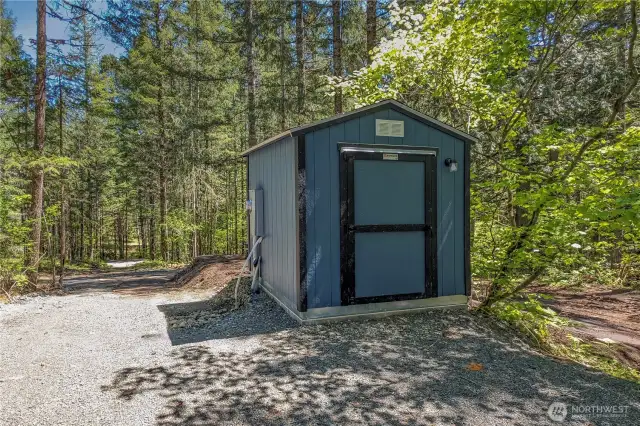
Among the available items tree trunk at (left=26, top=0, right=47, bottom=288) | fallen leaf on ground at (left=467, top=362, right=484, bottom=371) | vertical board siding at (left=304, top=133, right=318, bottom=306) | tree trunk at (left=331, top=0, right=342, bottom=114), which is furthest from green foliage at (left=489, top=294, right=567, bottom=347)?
tree trunk at (left=26, top=0, right=47, bottom=288)

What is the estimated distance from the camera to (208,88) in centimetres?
1526

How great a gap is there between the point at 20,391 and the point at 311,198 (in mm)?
2987

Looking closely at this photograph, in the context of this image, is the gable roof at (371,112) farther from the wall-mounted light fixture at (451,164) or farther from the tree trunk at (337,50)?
the tree trunk at (337,50)

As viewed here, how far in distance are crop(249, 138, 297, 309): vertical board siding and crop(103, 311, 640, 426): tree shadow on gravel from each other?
2.86 feet

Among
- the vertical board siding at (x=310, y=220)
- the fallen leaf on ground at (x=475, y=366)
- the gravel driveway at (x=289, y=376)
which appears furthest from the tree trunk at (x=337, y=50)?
the fallen leaf on ground at (x=475, y=366)

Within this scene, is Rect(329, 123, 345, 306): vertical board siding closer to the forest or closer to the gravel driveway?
the gravel driveway

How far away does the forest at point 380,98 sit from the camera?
4.51 m

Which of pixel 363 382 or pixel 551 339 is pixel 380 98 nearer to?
pixel 551 339

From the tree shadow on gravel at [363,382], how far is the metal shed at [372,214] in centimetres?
57

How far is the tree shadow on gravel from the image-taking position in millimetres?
2443

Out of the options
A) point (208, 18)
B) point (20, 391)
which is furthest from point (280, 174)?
point (208, 18)

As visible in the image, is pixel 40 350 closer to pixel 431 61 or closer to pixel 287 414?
pixel 287 414

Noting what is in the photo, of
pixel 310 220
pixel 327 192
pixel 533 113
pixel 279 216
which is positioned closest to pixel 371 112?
pixel 327 192

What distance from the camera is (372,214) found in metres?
4.44
